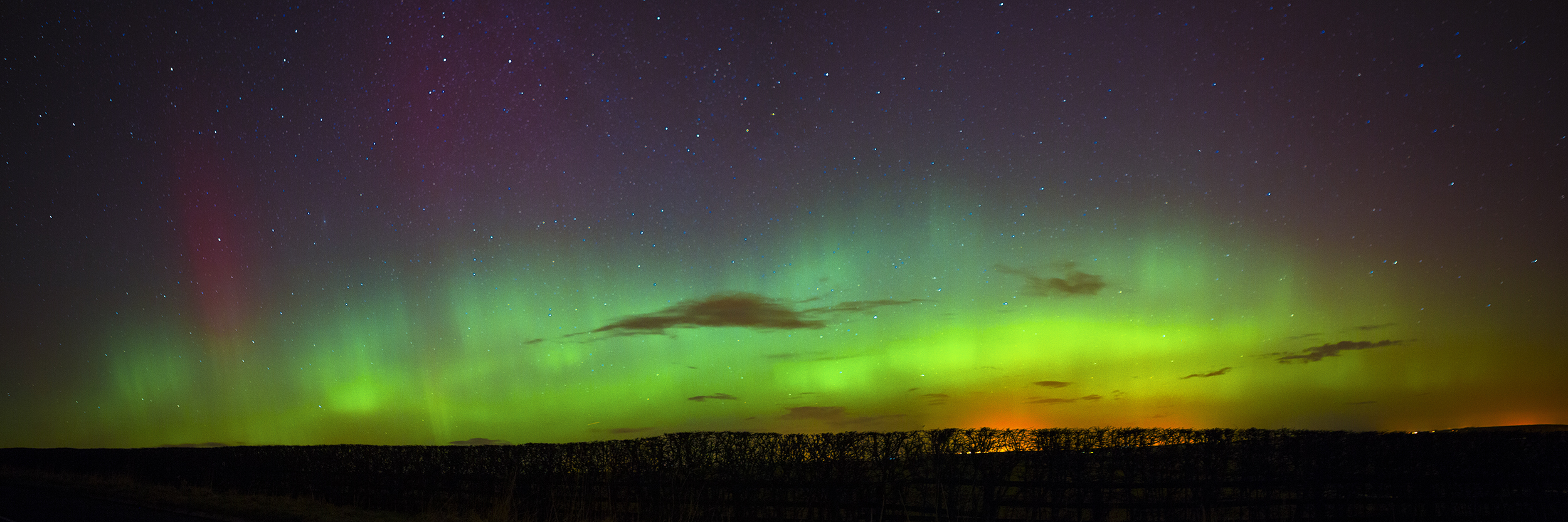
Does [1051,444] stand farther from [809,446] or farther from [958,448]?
[809,446]

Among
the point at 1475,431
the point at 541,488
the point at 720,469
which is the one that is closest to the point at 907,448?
the point at 720,469

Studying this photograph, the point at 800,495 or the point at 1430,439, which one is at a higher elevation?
the point at 1430,439

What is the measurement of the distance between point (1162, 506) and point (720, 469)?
310 inches

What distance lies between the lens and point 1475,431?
13.9 metres


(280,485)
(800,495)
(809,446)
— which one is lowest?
(280,485)

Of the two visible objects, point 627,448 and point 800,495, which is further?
point 627,448

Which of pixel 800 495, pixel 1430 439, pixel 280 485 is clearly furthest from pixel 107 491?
pixel 1430 439

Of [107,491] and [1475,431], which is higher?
[1475,431]

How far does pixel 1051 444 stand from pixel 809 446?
4234 millimetres

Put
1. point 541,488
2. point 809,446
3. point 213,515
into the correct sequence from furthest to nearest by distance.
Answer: point 541,488 < point 213,515 < point 809,446

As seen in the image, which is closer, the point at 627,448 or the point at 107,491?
the point at 627,448

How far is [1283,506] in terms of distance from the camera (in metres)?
13.6

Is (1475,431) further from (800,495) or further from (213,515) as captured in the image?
(213,515)

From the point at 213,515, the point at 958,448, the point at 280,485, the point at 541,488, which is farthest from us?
the point at 280,485
